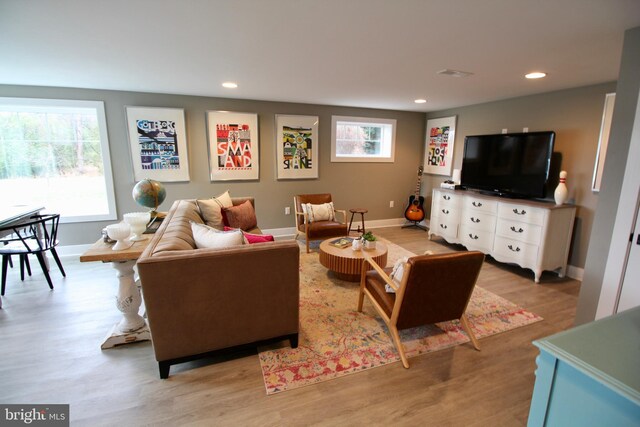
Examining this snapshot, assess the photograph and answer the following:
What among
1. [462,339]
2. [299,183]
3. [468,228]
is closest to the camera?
[462,339]

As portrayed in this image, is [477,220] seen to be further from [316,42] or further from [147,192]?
[147,192]

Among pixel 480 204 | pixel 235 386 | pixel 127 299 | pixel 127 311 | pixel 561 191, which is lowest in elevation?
pixel 235 386

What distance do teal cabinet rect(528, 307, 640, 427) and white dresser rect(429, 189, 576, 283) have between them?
275cm

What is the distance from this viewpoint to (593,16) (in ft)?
5.49

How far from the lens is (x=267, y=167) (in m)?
4.93

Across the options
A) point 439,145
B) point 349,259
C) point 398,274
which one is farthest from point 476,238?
point 398,274

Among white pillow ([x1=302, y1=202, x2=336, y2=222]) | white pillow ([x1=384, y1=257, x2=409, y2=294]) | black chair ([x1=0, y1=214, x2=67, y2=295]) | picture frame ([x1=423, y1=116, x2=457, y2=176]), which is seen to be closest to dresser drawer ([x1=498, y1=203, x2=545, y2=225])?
picture frame ([x1=423, y1=116, x2=457, y2=176])

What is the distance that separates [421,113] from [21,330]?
6.39 m

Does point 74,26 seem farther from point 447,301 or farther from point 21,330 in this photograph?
point 447,301

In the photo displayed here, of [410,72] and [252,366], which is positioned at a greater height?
[410,72]

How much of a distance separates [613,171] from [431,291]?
150cm

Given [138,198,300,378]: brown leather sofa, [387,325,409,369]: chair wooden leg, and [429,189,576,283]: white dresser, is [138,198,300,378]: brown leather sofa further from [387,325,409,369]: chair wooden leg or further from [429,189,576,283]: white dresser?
[429,189,576,283]: white dresser

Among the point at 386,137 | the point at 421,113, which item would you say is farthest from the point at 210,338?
the point at 421,113

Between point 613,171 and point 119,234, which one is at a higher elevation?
point 613,171
